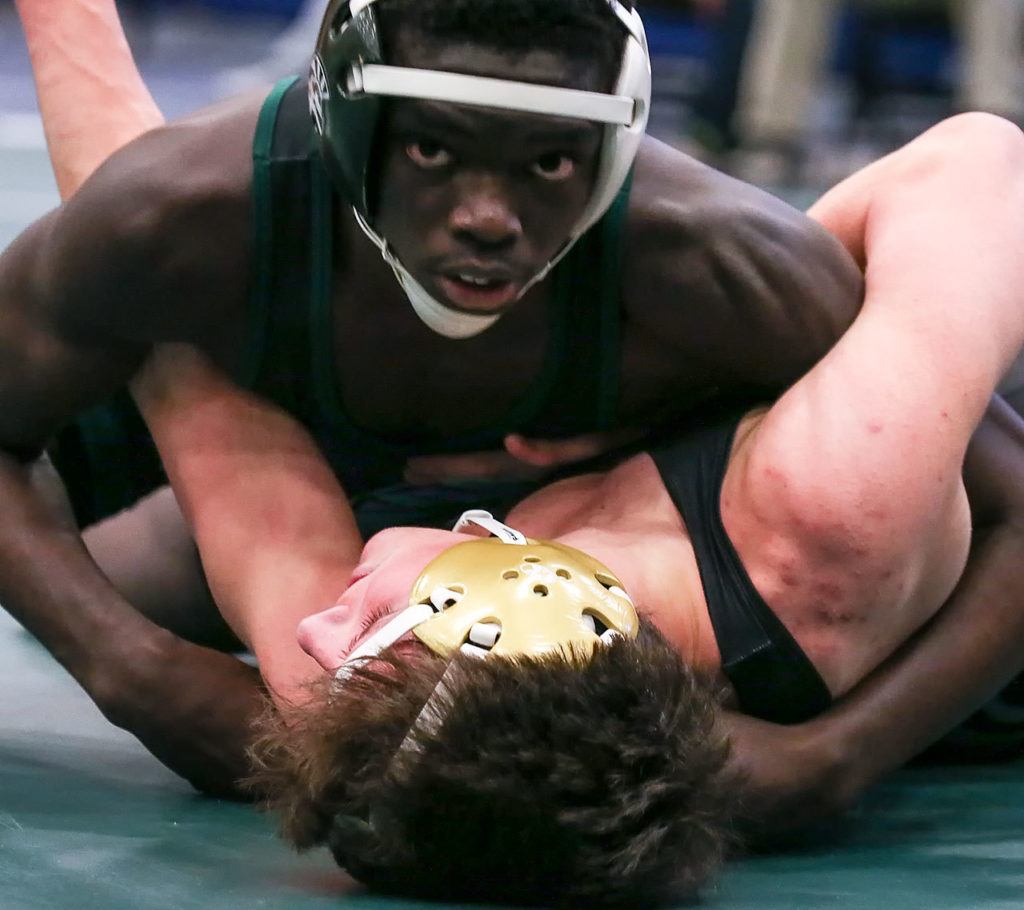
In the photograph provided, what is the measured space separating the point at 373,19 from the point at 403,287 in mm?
374

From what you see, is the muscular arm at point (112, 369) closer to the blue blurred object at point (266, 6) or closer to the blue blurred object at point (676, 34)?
the blue blurred object at point (676, 34)

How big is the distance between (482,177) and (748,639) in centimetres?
62

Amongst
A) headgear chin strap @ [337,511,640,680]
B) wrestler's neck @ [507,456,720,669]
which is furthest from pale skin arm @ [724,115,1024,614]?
headgear chin strap @ [337,511,640,680]

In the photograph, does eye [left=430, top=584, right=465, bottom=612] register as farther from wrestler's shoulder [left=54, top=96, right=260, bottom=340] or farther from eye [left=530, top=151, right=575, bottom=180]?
wrestler's shoulder [left=54, top=96, right=260, bottom=340]

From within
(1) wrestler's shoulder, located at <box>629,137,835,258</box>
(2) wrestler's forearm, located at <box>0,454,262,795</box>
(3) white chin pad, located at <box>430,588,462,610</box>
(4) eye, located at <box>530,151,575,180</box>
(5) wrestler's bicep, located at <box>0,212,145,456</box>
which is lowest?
(2) wrestler's forearm, located at <box>0,454,262,795</box>

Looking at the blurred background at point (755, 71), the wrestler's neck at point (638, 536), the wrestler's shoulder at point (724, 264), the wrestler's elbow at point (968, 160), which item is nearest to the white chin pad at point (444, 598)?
the wrestler's neck at point (638, 536)

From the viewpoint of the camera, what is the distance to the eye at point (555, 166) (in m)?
2.39

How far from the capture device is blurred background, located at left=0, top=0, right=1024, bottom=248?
7930 mm

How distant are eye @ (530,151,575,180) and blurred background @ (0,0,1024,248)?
4040mm

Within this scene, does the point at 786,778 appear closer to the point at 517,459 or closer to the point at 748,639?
the point at 748,639

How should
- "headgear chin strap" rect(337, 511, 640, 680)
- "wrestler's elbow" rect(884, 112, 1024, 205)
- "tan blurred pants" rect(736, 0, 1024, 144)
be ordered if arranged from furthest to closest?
"tan blurred pants" rect(736, 0, 1024, 144) < "wrestler's elbow" rect(884, 112, 1024, 205) < "headgear chin strap" rect(337, 511, 640, 680)

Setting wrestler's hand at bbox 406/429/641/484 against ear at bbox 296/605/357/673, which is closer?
ear at bbox 296/605/357/673

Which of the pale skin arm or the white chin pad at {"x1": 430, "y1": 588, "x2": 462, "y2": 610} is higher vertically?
the pale skin arm

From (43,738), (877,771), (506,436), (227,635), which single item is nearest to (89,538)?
(227,635)
